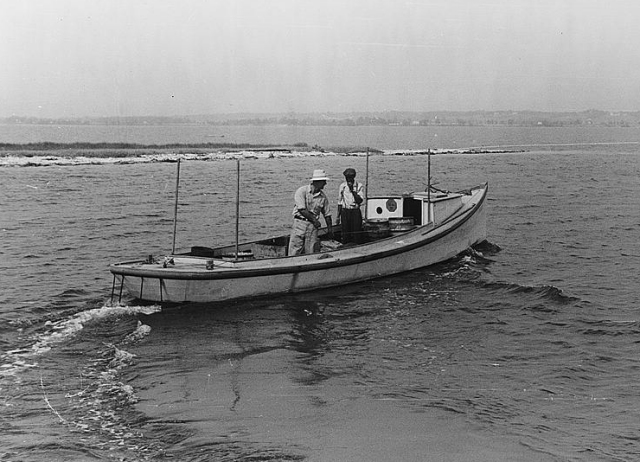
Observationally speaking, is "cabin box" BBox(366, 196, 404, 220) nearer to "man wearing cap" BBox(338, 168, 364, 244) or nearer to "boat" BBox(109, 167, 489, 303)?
"boat" BBox(109, 167, 489, 303)

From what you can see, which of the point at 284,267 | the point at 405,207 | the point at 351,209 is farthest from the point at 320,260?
the point at 405,207

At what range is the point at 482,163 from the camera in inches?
2468

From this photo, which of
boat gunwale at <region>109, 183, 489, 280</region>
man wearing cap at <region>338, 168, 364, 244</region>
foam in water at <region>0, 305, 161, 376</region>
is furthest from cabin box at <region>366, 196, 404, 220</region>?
foam in water at <region>0, 305, 161, 376</region>

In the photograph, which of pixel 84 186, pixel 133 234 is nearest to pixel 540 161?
pixel 84 186

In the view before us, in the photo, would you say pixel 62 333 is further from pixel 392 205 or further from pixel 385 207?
pixel 392 205

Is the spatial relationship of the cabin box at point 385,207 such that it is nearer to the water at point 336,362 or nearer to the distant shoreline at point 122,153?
the water at point 336,362

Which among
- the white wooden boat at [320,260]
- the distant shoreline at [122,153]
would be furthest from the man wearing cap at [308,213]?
the distant shoreline at [122,153]

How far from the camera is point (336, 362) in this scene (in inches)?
394

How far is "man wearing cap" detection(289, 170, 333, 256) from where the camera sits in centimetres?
1363

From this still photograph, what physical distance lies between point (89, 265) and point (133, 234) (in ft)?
17.9

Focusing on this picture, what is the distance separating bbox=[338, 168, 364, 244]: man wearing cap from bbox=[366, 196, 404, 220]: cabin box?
6.83 ft

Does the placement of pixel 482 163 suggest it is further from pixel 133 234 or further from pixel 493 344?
pixel 493 344

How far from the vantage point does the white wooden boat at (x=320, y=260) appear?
12363 mm

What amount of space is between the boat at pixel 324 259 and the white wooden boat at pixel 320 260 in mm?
20
